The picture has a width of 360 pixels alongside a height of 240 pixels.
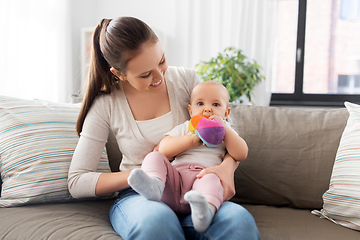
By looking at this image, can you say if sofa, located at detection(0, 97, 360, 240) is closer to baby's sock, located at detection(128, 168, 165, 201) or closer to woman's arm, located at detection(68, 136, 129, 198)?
woman's arm, located at detection(68, 136, 129, 198)

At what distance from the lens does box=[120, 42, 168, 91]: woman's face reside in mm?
1112

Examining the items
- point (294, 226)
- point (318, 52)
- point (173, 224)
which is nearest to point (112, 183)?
point (173, 224)

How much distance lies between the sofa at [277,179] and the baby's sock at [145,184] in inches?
9.8

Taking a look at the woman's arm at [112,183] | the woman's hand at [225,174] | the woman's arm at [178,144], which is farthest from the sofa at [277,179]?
the woman's arm at [178,144]

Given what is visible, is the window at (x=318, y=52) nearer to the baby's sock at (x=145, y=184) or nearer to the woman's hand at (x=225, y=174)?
the woman's hand at (x=225, y=174)

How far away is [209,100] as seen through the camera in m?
1.23

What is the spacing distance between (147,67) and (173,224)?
0.53 metres

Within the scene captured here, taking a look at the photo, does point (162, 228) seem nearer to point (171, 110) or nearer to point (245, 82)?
point (171, 110)

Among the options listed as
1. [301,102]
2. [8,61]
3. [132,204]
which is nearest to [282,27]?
[301,102]

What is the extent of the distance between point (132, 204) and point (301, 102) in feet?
9.69

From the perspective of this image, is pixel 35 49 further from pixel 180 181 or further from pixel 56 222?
pixel 180 181

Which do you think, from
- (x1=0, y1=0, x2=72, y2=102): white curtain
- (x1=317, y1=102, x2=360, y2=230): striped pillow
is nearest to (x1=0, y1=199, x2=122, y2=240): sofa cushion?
(x1=317, y1=102, x2=360, y2=230): striped pillow

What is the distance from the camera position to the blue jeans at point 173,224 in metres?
0.85

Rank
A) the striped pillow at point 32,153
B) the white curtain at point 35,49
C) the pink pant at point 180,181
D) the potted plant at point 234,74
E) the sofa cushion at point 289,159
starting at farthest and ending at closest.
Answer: the potted plant at point 234,74 → the white curtain at point 35,49 → the sofa cushion at point 289,159 → the striped pillow at point 32,153 → the pink pant at point 180,181
